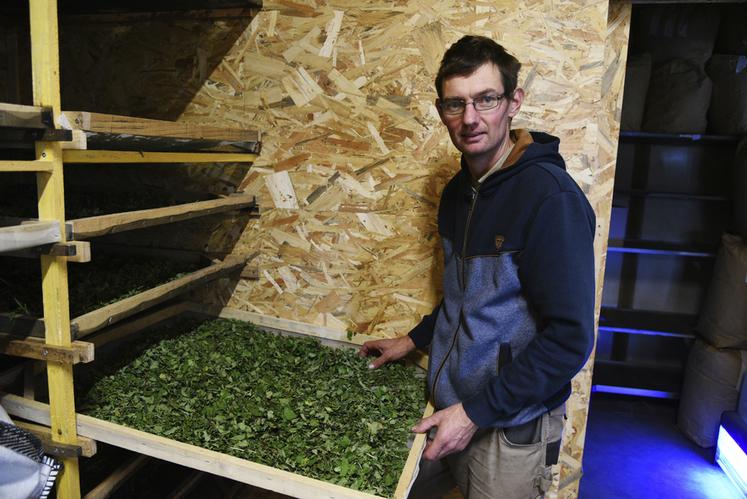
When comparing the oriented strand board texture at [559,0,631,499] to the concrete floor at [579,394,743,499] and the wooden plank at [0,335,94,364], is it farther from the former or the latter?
the wooden plank at [0,335,94,364]

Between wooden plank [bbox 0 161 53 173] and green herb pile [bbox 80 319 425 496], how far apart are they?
102 cm

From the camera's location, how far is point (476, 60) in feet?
6.24

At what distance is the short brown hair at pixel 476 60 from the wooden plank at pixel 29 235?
1.47 m

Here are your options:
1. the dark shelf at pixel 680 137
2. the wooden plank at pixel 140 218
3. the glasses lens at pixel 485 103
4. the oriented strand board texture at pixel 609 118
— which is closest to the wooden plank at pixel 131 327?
the wooden plank at pixel 140 218

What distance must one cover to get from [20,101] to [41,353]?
2.21 metres

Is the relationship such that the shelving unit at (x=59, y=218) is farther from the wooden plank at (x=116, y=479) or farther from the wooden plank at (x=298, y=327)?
the wooden plank at (x=298, y=327)

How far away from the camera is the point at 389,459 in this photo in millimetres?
2016

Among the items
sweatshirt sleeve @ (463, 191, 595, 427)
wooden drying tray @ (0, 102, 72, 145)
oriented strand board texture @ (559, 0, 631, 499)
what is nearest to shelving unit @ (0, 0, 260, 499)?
wooden drying tray @ (0, 102, 72, 145)

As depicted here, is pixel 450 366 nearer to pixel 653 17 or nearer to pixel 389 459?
pixel 389 459

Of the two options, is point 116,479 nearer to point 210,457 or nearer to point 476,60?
point 210,457

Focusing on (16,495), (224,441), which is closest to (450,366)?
(224,441)

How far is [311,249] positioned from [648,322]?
12.7ft

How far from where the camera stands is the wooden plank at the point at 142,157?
1.90 metres

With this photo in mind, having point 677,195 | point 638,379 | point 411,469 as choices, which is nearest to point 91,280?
point 411,469
